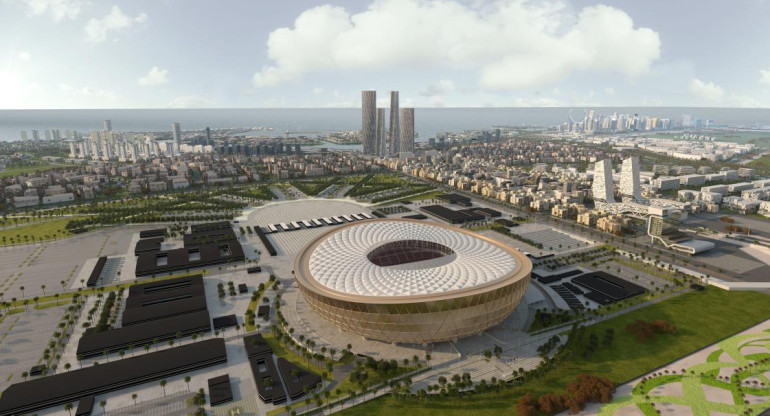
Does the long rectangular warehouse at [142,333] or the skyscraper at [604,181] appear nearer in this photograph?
the long rectangular warehouse at [142,333]

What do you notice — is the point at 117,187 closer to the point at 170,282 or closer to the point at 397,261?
the point at 170,282

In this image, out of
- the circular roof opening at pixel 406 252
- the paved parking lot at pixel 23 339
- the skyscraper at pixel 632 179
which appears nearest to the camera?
the paved parking lot at pixel 23 339

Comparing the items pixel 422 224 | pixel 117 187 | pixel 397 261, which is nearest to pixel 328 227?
pixel 422 224

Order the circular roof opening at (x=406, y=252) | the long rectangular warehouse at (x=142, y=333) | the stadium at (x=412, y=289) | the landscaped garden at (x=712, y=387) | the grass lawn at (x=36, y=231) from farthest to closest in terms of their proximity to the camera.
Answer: the grass lawn at (x=36, y=231) → the circular roof opening at (x=406, y=252) → the long rectangular warehouse at (x=142, y=333) → the stadium at (x=412, y=289) → the landscaped garden at (x=712, y=387)

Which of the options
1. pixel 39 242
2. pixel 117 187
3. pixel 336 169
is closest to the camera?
pixel 39 242

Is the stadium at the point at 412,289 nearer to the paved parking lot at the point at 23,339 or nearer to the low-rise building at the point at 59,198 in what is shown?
the paved parking lot at the point at 23,339

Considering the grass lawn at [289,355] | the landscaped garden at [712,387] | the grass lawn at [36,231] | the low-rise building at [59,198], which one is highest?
the low-rise building at [59,198]

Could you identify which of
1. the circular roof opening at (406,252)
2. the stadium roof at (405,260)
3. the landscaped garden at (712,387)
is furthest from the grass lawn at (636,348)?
the circular roof opening at (406,252)
